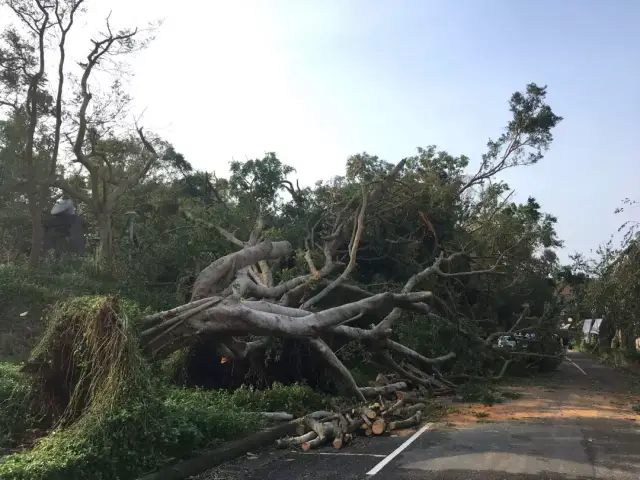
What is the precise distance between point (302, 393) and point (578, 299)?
14.6 m

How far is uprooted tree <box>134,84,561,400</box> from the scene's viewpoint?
31.0ft

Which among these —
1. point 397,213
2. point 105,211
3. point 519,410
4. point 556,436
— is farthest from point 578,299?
point 105,211

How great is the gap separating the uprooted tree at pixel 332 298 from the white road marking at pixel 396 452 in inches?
76.8

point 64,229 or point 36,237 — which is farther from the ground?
point 64,229

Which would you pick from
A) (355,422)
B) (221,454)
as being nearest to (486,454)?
(355,422)

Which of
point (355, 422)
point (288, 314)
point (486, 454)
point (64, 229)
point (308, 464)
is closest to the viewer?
point (308, 464)

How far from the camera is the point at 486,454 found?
7.94m

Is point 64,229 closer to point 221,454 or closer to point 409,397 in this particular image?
point 409,397

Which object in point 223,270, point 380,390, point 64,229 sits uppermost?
point 64,229

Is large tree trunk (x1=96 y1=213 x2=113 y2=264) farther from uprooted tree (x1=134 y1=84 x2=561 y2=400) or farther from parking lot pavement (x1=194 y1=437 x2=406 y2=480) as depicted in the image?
parking lot pavement (x1=194 y1=437 x2=406 y2=480)

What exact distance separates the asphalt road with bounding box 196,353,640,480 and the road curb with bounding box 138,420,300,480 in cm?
13

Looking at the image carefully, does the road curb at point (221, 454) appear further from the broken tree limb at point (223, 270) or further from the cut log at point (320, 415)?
the broken tree limb at point (223, 270)

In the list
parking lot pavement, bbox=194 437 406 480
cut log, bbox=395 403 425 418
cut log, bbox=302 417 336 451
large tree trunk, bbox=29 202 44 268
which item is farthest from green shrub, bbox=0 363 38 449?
large tree trunk, bbox=29 202 44 268

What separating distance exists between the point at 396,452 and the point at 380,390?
4.20 meters
